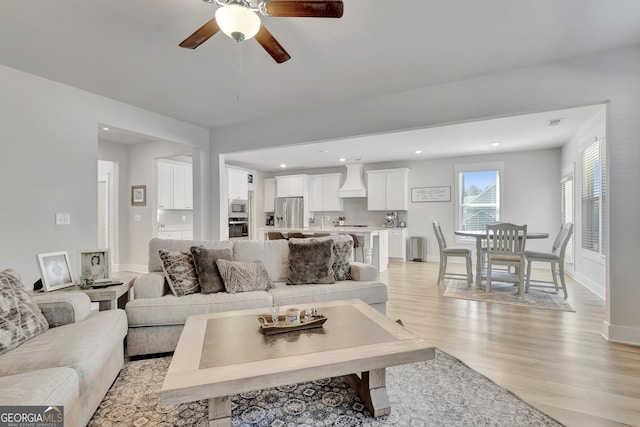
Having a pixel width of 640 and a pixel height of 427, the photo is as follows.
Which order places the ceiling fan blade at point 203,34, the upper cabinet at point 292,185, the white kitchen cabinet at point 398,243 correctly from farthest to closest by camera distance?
the upper cabinet at point 292,185, the white kitchen cabinet at point 398,243, the ceiling fan blade at point 203,34

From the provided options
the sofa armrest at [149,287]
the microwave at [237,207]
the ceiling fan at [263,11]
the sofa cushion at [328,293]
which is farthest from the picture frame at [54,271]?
the microwave at [237,207]

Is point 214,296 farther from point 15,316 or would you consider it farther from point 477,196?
point 477,196

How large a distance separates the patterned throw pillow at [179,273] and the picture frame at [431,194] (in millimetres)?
6150

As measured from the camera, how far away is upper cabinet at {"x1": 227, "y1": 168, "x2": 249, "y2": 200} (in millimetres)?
7895

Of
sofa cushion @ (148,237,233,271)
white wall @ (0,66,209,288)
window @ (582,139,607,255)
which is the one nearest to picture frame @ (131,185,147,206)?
white wall @ (0,66,209,288)

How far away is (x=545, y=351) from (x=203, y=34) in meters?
3.46

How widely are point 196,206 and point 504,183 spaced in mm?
6403

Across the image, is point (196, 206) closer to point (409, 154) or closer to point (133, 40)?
point (133, 40)

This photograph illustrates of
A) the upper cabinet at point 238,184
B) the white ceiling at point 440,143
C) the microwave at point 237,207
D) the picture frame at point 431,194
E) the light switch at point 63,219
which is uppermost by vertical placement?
the white ceiling at point 440,143

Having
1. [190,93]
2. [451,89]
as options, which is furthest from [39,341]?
[451,89]

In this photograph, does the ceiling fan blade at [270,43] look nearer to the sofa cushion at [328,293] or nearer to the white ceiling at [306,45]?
the white ceiling at [306,45]

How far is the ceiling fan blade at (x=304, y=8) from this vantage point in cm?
166

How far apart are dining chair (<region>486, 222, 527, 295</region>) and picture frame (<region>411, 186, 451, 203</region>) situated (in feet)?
10.4

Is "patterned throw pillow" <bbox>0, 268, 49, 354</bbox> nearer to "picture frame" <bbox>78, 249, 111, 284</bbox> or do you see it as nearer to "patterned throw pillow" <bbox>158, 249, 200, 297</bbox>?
"picture frame" <bbox>78, 249, 111, 284</bbox>
